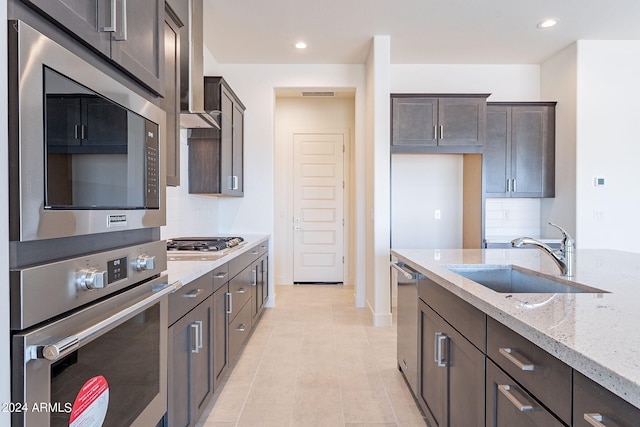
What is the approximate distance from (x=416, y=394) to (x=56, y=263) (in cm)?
191

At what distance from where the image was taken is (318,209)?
5.68 metres

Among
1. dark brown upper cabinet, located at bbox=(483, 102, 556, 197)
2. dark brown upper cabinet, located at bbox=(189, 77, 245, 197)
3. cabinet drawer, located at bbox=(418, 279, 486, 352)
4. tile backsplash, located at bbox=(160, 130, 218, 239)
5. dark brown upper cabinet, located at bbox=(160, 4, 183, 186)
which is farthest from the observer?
dark brown upper cabinet, located at bbox=(483, 102, 556, 197)

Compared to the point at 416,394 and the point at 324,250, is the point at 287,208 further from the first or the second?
the point at 416,394

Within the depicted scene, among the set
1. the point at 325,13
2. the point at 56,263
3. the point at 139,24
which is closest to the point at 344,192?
the point at 325,13

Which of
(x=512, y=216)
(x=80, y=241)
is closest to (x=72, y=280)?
(x=80, y=241)

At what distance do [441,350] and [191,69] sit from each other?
6.86ft

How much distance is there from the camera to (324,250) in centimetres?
570

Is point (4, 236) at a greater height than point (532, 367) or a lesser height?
greater

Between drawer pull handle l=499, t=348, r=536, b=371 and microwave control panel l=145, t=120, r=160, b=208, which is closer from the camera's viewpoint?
drawer pull handle l=499, t=348, r=536, b=371

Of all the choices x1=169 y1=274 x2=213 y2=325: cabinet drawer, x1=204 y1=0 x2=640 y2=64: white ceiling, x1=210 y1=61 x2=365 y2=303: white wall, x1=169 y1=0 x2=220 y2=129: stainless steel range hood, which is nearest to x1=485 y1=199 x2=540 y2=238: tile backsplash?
x1=204 y1=0 x2=640 y2=64: white ceiling

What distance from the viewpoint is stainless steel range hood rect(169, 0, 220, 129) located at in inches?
88.3

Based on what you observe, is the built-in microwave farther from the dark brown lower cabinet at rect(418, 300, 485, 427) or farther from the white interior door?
the white interior door

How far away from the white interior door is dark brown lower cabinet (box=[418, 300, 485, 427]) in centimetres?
370

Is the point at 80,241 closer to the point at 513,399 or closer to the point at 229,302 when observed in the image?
the point at 513,399
